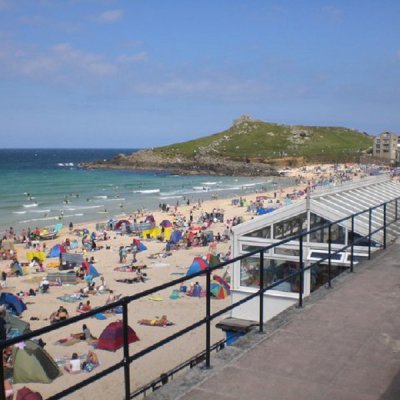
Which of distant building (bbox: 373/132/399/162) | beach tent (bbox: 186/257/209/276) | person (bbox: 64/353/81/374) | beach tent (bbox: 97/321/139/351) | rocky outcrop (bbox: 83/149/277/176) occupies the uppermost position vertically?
distant building (bbox: 373/132/399/162)

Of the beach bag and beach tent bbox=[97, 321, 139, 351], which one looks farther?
beach tent bbox=[97, 321, 139, 351]

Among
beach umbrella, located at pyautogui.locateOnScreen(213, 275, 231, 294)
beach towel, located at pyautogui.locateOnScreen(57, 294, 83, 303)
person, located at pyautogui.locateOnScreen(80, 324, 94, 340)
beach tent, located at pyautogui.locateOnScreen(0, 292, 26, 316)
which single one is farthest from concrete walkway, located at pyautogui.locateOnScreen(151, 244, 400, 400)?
beach towel, located at pyautogui.locateOnScreen(57, 294, 83, 303)

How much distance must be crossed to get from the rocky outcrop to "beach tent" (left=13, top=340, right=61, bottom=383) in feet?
321

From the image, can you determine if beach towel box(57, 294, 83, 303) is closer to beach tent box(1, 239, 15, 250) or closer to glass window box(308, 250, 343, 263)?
beach tent box(1, 239, 15, 250)

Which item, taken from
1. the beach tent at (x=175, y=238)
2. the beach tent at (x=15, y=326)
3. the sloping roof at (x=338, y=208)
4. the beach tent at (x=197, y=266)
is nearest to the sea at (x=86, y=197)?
the beach tent at (x=175, y=238)

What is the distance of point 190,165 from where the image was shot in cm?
12900

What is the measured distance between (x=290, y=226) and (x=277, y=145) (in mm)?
160973

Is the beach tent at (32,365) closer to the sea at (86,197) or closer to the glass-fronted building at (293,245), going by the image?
the glass-fronted building at (293,245)

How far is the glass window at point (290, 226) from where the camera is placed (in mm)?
10836

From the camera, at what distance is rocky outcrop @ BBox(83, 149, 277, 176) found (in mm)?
114812

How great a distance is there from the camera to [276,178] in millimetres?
98938

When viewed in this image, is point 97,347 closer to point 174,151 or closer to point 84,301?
point 84,301

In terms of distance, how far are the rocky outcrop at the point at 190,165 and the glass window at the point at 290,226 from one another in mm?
98231

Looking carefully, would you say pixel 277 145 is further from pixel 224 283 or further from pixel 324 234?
pixel 324 234
